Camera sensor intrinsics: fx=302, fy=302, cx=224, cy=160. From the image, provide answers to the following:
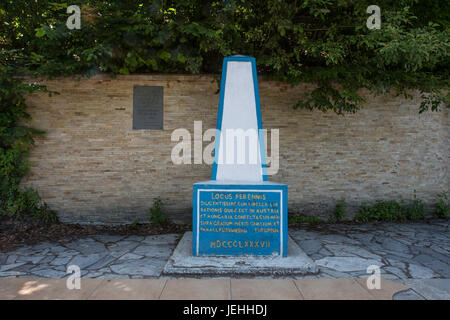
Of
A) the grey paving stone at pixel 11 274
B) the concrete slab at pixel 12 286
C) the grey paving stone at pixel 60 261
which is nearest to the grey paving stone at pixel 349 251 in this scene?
the grey paving stone at pixel 60 261

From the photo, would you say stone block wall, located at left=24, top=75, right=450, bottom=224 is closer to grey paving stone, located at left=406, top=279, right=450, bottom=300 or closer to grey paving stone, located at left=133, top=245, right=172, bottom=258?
grey paving stone, located at left=133, top=245, right=172, bottom=258

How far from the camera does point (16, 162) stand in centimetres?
617

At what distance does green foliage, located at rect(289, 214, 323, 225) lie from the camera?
22.1 ft

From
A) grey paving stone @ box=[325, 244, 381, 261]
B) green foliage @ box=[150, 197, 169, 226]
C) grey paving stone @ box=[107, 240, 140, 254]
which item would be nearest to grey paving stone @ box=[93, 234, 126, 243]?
grey paving stone @ box=[107, 240, 140, 254]

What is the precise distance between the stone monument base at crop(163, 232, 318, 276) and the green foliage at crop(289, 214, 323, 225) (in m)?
2.48

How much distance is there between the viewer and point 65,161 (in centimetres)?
649

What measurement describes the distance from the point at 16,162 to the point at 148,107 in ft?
9.47

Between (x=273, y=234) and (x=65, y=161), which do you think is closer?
(x=273, y=234)

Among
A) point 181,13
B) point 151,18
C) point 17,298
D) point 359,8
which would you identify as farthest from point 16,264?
point 359,8

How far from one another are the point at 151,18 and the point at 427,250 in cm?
637

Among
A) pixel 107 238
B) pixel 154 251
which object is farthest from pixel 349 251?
pixel 107 238

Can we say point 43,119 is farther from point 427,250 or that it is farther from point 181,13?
point 427,250

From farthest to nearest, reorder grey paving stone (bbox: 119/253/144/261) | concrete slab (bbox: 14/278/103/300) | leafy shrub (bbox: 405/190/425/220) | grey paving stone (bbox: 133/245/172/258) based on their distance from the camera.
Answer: leafy shrub (bbox: 405/190/425/220)
grey paving stone (bbox: 133/245/172/258)
grey paving stone (bbox: 119/253/144/261)
concrete slab (bbox: 14/278/103/300)

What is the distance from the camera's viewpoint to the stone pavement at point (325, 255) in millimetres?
3811
